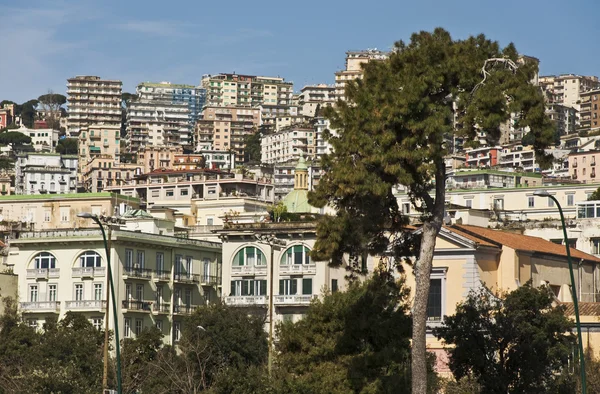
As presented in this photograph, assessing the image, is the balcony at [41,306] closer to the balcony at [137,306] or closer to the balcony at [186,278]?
the balcony at [137,306]

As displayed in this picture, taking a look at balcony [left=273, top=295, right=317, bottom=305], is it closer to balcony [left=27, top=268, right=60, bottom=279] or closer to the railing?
the railing

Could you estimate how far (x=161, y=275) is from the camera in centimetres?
11156

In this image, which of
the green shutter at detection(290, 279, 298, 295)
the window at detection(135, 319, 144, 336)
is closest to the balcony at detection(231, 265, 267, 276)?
the green shutter at detection(290, 279, 298, 295)

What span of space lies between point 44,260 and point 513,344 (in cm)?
5211

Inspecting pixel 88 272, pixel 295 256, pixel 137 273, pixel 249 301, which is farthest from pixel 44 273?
pixel 295 256

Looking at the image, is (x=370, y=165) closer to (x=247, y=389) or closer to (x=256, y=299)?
(x=247, y=389)

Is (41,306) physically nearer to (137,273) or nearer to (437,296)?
(137,273)

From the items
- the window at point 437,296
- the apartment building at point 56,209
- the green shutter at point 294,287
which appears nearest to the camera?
the window at point 437,296

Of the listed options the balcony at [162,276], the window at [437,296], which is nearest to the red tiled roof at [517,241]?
the window at [437,296]

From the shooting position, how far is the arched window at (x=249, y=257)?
4262 inches

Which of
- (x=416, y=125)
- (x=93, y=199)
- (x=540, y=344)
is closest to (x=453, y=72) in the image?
(x=416, y=125)

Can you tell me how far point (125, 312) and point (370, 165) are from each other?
185 feet

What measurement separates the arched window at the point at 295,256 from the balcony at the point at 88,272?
12676mm

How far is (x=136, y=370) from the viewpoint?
8969 cm
